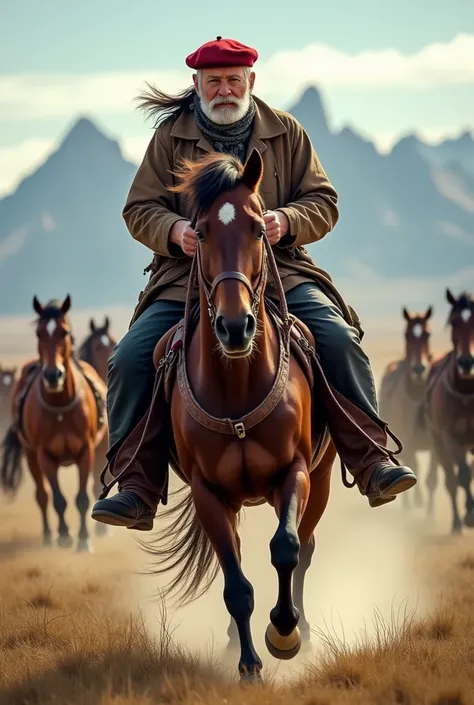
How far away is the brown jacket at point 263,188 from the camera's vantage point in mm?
7301

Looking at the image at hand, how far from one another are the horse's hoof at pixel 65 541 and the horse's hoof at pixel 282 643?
9.42 meters

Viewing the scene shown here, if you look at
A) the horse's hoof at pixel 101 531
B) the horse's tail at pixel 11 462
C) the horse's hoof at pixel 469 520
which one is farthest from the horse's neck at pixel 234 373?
the horse's hoof at pixel 101 531

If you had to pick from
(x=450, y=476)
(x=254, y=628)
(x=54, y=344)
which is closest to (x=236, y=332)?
(x=254, y=628)

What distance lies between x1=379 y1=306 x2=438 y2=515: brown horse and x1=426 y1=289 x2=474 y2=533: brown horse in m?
2.58

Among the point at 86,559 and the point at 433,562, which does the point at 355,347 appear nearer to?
the point at 433,562

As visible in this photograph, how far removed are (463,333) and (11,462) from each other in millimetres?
6191

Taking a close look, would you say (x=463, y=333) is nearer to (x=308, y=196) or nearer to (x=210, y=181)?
(x=308, y=196)

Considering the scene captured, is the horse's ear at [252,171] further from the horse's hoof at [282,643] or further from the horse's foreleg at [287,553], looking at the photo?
the horse's hoof at [282,643]

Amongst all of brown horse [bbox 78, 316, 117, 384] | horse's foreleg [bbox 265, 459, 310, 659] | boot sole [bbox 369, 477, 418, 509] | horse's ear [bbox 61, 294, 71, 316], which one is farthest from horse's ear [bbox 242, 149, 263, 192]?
brown horse [bbox 78, 316, 117, 384]

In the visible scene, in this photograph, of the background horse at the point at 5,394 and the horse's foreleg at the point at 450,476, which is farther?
the background horse at the point at 5,394

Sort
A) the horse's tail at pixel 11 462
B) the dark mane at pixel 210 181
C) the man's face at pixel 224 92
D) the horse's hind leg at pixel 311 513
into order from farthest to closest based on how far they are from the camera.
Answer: the horse's tail at pixel 11 462 → the horse's hind leg at pixel 311 513 → the man's face at pixel 224 92 → the dark mane at pixel 210 181

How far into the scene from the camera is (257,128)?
7344 mm

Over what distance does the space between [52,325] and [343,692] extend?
31.3 feet

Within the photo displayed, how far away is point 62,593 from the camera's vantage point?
1034cm
